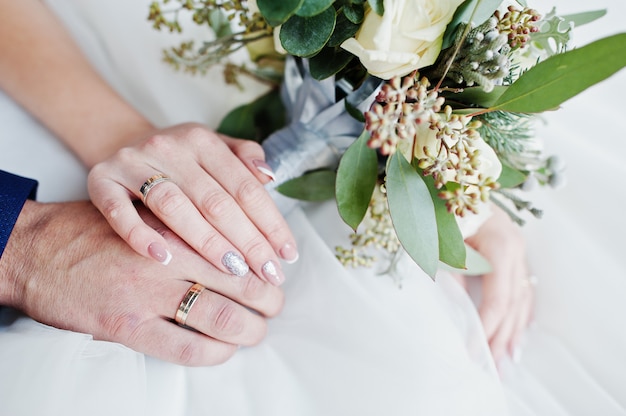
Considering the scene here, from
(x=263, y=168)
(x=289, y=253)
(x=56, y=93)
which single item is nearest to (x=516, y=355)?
(x=289, y=253)

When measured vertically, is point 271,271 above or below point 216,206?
below

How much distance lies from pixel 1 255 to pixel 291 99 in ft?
1.84

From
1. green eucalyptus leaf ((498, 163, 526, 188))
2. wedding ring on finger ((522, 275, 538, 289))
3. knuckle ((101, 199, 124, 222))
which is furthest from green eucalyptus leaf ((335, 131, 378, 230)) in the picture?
wedding ring on finger ((522, 275, 538, 289))

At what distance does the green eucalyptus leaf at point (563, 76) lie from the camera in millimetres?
528

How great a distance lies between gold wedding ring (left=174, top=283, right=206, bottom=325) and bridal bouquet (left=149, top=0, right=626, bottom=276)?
276 mm

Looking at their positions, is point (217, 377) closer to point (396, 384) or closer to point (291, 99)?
point (396, 384)

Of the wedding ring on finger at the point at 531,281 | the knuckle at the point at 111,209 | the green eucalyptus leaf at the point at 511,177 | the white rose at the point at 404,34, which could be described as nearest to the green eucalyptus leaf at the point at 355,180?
the white rose at the point at 404,34

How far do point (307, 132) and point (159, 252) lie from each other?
13.3 inches

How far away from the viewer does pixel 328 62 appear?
696 mm

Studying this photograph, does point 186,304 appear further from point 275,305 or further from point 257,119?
point 257,119

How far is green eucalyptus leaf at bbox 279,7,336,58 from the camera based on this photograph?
1.98 feet

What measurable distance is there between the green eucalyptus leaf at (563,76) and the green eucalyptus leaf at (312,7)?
26cm

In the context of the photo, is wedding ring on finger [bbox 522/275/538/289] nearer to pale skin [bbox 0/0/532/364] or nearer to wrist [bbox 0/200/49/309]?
pale skin [bbox 0/0/532/364]

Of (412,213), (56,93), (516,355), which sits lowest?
(516,355)
